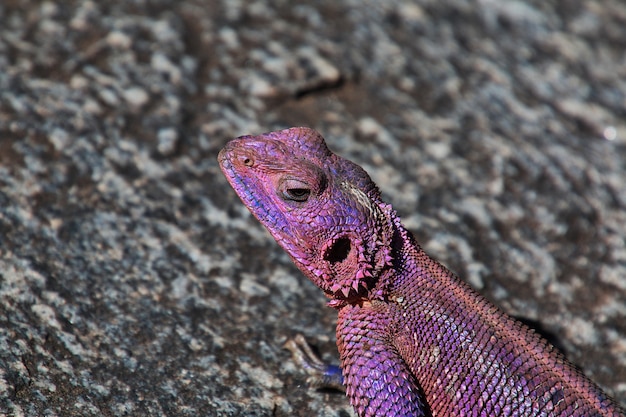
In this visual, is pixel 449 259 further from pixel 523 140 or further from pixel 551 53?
pixel 551 53

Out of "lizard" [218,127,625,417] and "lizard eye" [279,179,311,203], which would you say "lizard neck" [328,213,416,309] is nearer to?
"lizard" [218,127,625,417]

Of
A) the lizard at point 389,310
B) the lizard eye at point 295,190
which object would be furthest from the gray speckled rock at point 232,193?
the lizard eye at point 295,190

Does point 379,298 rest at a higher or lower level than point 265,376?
higher

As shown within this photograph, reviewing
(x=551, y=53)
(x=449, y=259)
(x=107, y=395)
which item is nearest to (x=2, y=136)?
(x=107, y=395)

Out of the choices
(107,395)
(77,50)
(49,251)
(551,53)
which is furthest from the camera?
(551,53)

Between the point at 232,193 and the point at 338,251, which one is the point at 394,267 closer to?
the point at 338,251
